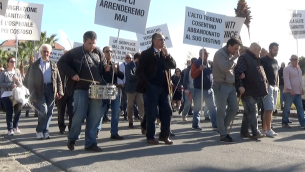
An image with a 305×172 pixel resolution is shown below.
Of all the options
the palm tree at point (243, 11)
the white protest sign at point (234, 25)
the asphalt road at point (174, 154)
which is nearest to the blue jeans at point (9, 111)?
the asphalt road at point (174, 154)

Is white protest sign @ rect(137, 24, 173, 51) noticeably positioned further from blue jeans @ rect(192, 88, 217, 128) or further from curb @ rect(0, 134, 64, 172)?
curb @ rect(0, 134, 64, 172)

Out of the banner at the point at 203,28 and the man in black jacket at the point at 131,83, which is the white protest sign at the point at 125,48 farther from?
the man in black jacket at the point at 131,83

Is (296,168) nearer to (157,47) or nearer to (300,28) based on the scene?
(157,47)

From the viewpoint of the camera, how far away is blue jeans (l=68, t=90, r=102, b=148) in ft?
24.2

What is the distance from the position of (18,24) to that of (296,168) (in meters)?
8.76

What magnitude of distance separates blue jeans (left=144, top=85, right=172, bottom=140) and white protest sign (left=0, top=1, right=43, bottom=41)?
216 inches

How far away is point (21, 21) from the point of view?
12.3m

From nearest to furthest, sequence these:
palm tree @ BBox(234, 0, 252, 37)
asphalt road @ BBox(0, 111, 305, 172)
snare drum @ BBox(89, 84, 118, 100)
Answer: asphalt road @ BBox(0, 111, 305, 172) < snare drum @ BBox(89, 84, 118, 100) < palm tree @ BBox(234, 0, 252, 37)

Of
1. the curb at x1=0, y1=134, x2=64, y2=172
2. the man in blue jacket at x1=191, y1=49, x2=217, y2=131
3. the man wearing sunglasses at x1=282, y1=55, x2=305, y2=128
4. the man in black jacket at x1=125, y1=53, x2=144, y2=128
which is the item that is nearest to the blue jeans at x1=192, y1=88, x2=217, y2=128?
the man in blue jacket at x1=191, y1=49, x2=217, y2=131

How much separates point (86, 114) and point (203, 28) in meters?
5.48

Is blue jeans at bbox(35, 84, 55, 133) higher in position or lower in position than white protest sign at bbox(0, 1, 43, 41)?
lower

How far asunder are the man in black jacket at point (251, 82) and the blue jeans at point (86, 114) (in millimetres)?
2833

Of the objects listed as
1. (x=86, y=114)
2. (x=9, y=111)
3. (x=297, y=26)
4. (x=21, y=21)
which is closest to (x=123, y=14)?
(x=86, y=114)

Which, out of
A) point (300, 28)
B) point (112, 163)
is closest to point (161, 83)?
point (112, 163)
